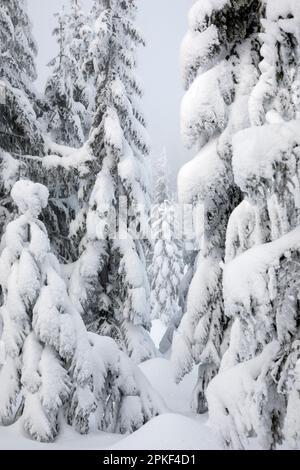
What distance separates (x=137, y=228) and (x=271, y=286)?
10.1 metres

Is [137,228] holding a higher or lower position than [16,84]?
lower

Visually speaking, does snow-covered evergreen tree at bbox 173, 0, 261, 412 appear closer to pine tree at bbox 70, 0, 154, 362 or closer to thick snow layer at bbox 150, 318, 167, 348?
pine tree at bbox 70, 0, 154, 362

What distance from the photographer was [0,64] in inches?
532

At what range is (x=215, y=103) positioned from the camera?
7684 millimetres

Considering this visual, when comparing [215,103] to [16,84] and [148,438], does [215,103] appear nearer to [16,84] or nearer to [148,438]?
[148,438]

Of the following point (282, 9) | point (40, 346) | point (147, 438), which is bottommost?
point (147, 438)

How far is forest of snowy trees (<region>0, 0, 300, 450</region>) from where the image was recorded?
3.79 metres

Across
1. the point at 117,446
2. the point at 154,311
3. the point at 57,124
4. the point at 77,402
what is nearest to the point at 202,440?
the point at 117,446

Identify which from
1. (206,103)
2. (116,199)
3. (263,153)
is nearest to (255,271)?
(263,153)

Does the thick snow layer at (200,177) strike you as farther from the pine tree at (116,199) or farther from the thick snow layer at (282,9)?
the pine tree at (116,199)

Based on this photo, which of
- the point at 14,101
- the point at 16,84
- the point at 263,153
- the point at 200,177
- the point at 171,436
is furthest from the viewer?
the point at 16,84

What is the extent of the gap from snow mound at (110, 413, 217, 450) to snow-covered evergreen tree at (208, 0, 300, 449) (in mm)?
1295

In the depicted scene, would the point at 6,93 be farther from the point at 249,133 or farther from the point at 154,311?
the point at 154,311

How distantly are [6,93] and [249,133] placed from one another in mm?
10772
